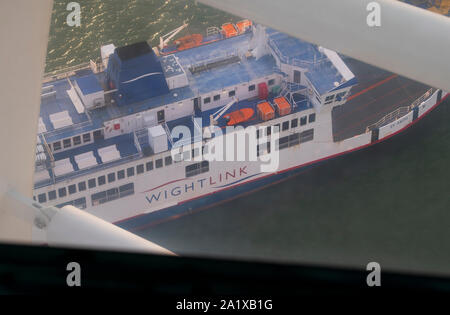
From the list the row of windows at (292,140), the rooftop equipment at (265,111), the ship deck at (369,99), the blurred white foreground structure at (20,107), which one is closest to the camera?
the blurred white foreground structure at (20,107)

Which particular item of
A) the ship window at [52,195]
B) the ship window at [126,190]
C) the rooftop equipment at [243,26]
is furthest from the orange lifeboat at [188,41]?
the ship window at [52,195]

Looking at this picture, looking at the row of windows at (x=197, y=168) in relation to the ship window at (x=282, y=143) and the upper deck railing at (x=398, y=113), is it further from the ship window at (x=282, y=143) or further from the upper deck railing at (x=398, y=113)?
the upper deck railing at (x=398, y=113)

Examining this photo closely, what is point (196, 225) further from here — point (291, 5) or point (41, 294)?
point (41, 294)

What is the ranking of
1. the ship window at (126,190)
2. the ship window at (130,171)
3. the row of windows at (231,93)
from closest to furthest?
1. the ship window at (130,171)
2. the ship window at (126,190)
3. the row of windows at (231,93)

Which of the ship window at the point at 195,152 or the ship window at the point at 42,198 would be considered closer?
the ship window at the point at 42,198

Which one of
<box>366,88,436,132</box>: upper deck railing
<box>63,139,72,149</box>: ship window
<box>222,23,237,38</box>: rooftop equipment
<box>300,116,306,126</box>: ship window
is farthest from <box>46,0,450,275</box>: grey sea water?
<box>222,23,237,38</box>: rooftop equipment

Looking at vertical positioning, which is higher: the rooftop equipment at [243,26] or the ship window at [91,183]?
the rooftop equipment at [243,26]

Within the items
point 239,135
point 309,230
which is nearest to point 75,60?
point 239,135

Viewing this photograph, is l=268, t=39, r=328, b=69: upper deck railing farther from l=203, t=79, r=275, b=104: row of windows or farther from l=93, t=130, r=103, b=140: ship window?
l=93, t=130, r=103, b=140: ship window
